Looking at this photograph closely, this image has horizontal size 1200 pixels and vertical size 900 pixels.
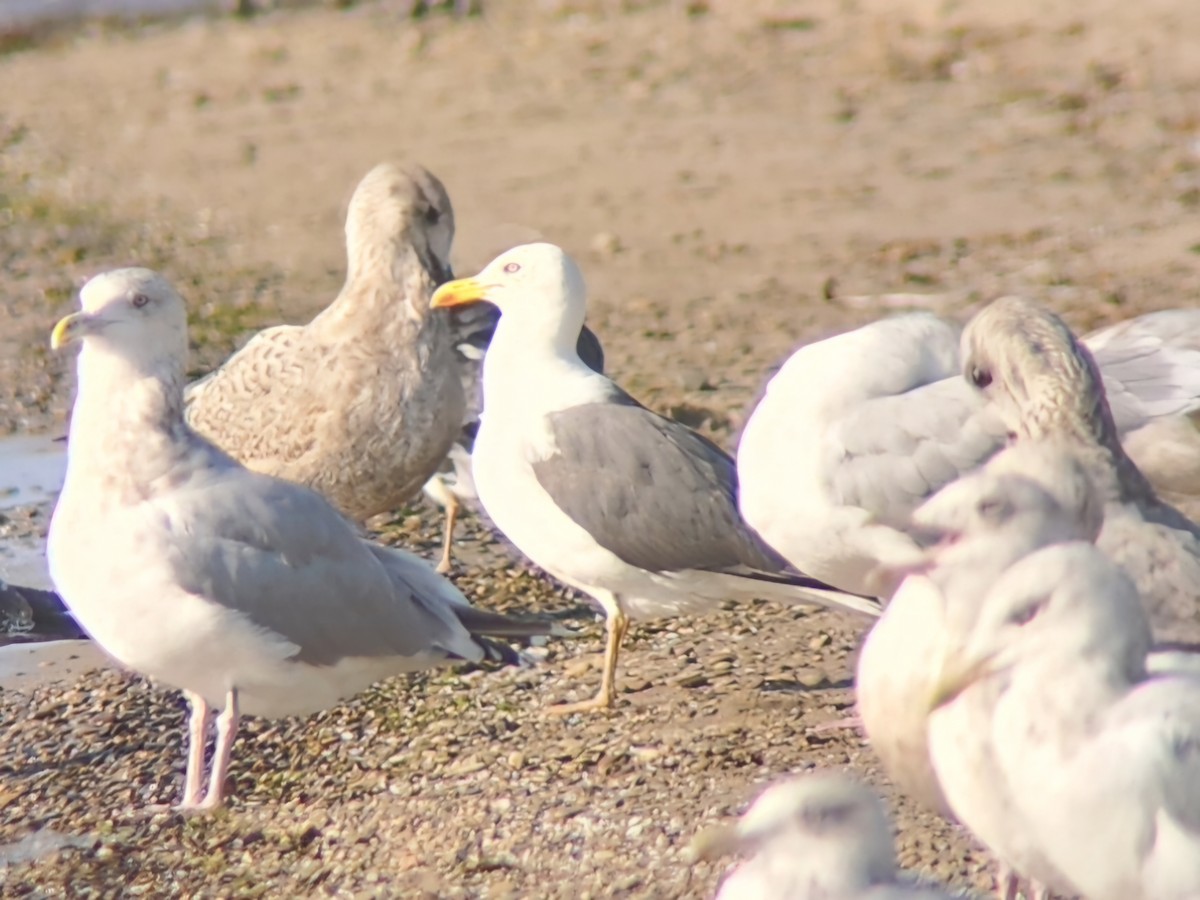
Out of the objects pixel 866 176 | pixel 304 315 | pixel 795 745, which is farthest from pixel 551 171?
pixel 795 745

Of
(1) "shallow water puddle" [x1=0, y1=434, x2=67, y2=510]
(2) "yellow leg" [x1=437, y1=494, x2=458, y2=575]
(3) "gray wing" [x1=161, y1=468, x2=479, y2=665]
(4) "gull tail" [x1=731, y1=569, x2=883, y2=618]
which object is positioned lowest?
(1) "shallow water puddle" [x1=0, y1=434, x2=67, y2=510]

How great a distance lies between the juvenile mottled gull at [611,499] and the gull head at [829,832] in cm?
201

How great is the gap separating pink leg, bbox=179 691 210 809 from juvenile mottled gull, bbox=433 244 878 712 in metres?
0.94

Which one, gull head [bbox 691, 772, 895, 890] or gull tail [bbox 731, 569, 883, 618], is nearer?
gull head [bbox 691, 772, 895, 890]

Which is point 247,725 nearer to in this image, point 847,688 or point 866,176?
point 847,688

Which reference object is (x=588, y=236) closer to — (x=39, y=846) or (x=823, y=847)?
(x=39, y=846)

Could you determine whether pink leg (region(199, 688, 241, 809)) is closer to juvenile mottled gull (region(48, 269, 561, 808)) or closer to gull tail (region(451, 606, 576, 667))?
juvenile mottled gull (region(48, 269, 561, 808))

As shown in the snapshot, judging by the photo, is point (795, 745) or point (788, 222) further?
point (788, 222)

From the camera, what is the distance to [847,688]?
5.64m

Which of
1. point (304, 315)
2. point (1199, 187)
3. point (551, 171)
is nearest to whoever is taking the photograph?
point (304, 315)

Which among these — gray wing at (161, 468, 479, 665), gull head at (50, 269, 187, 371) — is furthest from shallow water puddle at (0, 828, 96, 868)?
gull head at (50, 269, 187, 371)

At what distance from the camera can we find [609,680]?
221 inches

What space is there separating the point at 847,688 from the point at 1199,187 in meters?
6.08

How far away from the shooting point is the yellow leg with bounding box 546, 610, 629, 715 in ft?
18.4
